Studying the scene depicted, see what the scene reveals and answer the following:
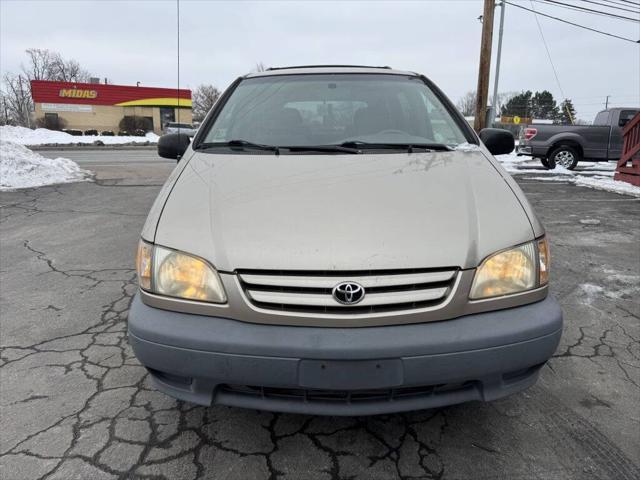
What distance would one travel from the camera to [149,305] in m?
1.82

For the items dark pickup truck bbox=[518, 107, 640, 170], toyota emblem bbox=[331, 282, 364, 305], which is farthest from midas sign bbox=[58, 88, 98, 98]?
toyota emblem bbox=[331, 282, 364, 305]

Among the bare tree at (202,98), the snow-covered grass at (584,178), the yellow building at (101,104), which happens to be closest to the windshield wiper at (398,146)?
the snow-covered grass at (584,178)

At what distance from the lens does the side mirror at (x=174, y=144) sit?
3.15 meters

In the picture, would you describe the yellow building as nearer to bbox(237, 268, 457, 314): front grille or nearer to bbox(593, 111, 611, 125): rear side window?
bbox(593, 111, 611, 125): rear side window

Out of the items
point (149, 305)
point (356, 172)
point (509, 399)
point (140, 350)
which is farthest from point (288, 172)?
point (509, 399)

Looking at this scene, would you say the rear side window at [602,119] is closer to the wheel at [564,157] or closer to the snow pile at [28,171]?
the wheel at [564,157]

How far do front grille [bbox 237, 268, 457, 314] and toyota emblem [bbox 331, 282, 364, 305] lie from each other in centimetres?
1

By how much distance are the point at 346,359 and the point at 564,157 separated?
13848 millimetres

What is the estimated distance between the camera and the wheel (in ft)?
42.5

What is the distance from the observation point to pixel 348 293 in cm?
161

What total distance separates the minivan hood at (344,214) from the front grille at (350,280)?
0.03 m

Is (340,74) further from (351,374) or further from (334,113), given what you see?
(351,374)

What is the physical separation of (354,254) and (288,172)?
728 mm

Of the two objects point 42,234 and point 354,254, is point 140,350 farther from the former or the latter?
point 42,234
